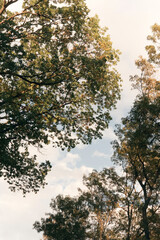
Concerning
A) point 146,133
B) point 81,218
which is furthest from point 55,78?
point 81,218

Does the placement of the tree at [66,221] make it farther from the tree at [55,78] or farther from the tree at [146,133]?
the tree at [55,78]

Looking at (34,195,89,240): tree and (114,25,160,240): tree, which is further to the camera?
(34,195,89,240): tree

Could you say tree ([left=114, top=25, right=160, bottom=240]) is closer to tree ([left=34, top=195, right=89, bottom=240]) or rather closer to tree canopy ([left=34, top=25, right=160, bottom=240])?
tree canopy ([left=34, top=25, right=160, bottom=240])

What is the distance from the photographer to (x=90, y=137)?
14.6 metres

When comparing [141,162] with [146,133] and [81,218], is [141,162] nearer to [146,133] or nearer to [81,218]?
[146,133]

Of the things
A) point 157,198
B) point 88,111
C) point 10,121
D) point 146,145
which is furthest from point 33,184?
point 157,198

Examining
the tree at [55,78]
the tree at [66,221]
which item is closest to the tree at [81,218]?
the tree at [66,221]

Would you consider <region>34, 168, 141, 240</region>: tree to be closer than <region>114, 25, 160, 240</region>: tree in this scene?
No

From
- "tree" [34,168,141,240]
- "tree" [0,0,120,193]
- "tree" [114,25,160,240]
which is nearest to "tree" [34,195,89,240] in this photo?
"tree" [34,168,141,240]

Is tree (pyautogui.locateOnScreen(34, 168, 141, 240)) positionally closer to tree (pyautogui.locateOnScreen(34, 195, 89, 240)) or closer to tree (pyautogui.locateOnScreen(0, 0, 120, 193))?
tree (pyautogui.locateOnScreen(34, 195, 89, 240))

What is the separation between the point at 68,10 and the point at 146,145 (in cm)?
1247

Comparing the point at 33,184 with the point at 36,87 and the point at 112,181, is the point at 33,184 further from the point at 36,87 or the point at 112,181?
the point at 112,181

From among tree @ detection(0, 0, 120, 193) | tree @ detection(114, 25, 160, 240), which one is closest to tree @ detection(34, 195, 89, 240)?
tree @ detection(114, 25, 160, 240)

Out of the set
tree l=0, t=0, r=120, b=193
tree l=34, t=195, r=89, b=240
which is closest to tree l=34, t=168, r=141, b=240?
tree l=34, t=195, r=89, b=240
